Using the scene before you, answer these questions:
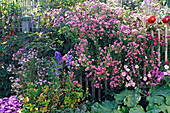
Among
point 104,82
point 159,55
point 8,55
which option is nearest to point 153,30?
point 159,55

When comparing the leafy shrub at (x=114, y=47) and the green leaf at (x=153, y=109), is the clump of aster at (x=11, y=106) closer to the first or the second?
the leafy shrub at (x=114, y=47)

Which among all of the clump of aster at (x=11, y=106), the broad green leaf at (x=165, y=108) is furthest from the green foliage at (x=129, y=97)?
the clump of aster at (x=11, y=106)

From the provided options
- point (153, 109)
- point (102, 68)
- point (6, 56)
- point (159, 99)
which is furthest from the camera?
point (6, 56)

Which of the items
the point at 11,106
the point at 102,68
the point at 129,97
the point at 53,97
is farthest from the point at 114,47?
the point at 11,106

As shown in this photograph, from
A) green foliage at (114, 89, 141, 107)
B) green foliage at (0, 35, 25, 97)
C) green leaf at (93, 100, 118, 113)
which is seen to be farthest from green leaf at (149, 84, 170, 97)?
green foliage at (0, 35, 25, 97)

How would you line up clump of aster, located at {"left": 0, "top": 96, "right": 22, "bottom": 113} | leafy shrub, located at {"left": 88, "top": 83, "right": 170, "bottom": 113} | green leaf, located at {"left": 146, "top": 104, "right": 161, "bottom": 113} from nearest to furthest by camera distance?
green leaf, located at {"left": 146, "top": 104, "right": 161, "bottom": 113}
leafy shrub, located at {"left": 88, "top": 83, "right": 170, "bottom": 113}
clump of aster, located at {"left": 0, "top": 96, "right": 22, "bottom": 113}

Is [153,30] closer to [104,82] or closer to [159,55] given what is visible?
[159,55]

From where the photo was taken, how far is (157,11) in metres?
4.10

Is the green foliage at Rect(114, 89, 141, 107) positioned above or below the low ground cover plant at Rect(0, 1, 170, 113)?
below

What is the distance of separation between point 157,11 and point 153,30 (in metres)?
0.73

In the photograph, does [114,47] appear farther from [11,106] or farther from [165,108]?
[11,106]

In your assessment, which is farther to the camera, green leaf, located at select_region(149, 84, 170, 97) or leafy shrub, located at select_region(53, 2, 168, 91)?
leafy shrub, located at select_region(53, 2, 168, 91)

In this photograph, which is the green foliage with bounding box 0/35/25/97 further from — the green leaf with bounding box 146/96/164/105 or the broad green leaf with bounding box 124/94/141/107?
the green leaf with bounding box 146/96/164/105

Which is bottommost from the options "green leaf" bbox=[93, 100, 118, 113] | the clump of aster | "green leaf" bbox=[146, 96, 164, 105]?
"green leaf" bbox=[93, 100, 118, 113]
